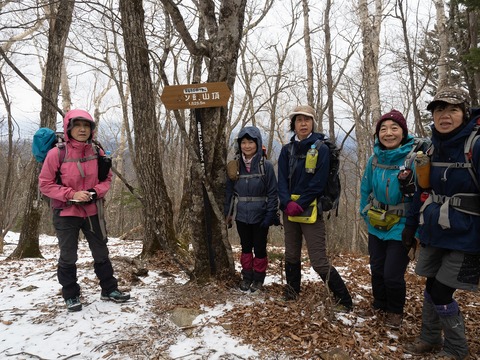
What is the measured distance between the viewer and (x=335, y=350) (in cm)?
271

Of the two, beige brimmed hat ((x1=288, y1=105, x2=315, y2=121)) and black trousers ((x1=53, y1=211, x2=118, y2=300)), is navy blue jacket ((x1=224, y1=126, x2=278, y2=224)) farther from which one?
black trousers ((x1=53, y1=211, x2=118, y2=300))

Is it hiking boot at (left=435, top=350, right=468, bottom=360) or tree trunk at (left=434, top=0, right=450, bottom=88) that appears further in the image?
tree trunk at (left=434, top=0, right=450, bottom=88)

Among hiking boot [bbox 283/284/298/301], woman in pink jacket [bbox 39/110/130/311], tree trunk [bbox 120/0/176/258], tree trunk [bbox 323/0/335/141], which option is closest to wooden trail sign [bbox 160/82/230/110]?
woman in pink jacket [bbox 39/110/130/311]

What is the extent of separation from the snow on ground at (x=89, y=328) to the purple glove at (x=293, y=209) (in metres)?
1.30

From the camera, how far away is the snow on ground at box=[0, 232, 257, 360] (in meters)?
2.80

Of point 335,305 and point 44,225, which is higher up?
point 335,305

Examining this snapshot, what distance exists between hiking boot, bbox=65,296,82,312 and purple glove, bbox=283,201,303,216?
8.51 feet

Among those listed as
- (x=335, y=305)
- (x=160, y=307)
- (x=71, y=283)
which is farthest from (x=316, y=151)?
(x=71, y=283)

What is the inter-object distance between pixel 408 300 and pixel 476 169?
7.81ft

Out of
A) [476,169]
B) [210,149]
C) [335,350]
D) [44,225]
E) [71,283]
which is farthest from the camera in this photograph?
[44,225]

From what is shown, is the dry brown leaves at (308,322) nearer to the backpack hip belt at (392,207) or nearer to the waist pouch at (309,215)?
the waist pouch at (309,215)

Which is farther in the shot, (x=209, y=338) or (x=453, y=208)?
(x=209, y=338)

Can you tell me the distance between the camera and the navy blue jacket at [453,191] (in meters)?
2.44

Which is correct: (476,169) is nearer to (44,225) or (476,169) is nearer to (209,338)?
(209,338)
